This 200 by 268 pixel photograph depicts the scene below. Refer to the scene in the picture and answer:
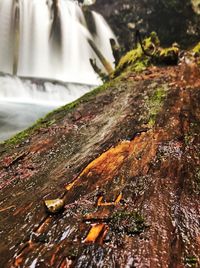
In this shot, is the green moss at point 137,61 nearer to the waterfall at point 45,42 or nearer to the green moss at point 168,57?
the green moss at point 168,57

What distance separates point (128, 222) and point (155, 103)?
238 centimetres

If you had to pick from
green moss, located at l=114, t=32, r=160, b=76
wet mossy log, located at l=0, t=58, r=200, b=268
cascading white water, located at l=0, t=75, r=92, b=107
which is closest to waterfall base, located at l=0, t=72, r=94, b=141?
cascading white water, located at l=0, t=75, r=92, b=107

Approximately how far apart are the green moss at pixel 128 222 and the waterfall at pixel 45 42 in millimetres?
16338

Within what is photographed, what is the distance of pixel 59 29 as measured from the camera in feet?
65.0

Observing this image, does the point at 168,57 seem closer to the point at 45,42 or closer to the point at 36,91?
the point at 36,91

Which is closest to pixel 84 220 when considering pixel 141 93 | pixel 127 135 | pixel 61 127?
pixel 127 135

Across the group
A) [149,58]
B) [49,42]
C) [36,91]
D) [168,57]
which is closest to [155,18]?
[49,42]

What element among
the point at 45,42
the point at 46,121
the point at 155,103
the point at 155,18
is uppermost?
the point at 155,18

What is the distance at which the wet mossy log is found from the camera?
1995 millimetres

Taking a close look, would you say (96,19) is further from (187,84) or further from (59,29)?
(187,84)

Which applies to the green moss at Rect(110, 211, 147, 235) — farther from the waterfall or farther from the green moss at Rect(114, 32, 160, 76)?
the waterfall

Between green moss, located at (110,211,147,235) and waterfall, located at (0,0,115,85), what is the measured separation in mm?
16338

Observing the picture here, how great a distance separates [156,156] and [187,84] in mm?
2171

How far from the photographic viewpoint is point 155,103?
169 inches
